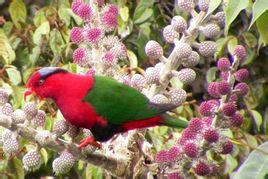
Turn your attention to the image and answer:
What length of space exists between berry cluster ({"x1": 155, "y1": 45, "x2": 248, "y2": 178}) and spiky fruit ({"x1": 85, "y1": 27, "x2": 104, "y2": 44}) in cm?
33

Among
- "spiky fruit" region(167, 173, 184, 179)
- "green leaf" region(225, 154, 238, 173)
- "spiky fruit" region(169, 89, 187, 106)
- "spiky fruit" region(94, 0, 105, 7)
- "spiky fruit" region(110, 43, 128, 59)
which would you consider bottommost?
"green leaf" region(225, 154, 238, 173)

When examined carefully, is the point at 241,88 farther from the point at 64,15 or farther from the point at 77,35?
the point at 64,15

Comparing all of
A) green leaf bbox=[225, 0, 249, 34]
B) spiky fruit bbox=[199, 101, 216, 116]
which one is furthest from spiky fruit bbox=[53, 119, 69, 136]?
green leaf bbox=[225, 0, 249, 34]

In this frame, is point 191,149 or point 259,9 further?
point 191,149

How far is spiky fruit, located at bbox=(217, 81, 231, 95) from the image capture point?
1.60m

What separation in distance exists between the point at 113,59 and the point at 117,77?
0.31 feet

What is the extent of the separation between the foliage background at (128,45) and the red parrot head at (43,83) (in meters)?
0.46

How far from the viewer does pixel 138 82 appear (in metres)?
1.76

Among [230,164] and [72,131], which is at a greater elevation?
[72,131]

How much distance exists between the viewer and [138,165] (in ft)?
5.58

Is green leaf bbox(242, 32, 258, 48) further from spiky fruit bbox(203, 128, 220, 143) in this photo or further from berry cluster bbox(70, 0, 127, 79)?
spiky fruit bbox(203, 128, 220, 143)

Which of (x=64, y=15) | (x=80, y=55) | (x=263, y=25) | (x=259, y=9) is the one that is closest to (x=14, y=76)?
(x=64, y=15)

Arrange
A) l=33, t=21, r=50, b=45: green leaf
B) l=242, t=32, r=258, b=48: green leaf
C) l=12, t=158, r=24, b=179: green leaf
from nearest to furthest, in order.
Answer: l=12, t=158, r=24, b=179: green leaf < l=33, t=21, r=50, b=45: green leaf < l=242, t=32, r=258, b=48: green leaf

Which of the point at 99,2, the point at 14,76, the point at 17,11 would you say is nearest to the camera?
the point at 99,2
